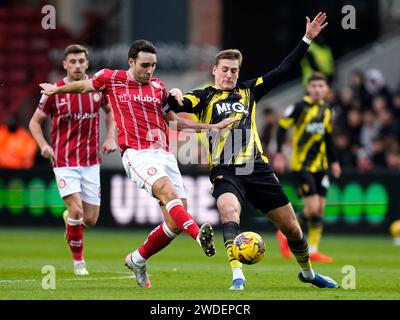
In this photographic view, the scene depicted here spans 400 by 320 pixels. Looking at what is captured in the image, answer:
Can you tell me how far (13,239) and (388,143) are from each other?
23.8 feet

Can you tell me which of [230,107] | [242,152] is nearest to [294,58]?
[230,107]

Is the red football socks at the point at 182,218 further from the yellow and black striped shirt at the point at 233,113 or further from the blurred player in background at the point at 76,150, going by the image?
the blurred player in background at the point at 76,150

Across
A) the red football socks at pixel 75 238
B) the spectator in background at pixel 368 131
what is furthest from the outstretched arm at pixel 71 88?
the spectator in background at pixel 368 131

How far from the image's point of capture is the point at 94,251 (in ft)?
57.9

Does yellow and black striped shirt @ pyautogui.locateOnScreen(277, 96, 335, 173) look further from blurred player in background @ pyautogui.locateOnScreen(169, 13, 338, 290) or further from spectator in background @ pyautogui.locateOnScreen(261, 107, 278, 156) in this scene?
blurred player in background @ pyautogui.locateOnScreen(169, 13, 338, 290)

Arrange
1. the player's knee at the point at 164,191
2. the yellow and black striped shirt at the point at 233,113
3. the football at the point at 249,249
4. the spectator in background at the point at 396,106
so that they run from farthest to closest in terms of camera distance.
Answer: the spectator in background at the point at 396,106, the yellow and black striped shirt at the point at 233,113, the player's knee at the point at 164,191, the football at the point at 249,249

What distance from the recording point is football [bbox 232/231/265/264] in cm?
1057

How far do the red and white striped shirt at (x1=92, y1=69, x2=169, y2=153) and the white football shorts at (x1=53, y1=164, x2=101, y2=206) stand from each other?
204 centimetres

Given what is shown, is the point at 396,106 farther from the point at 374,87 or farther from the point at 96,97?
the point at 96,97

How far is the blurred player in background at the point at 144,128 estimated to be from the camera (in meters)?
11.4

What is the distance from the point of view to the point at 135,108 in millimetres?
11727

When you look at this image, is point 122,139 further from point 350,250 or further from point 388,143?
point 388,143

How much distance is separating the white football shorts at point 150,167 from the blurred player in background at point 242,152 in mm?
412
